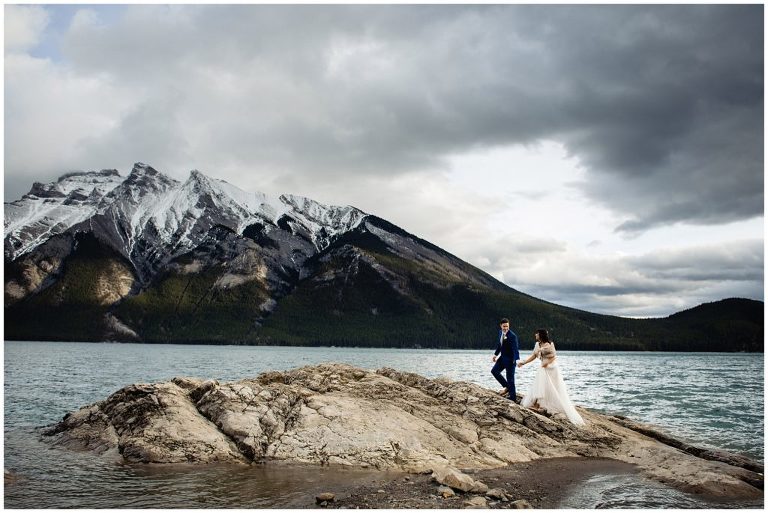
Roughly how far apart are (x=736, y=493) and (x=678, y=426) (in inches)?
613

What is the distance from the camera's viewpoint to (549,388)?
22.1 metres

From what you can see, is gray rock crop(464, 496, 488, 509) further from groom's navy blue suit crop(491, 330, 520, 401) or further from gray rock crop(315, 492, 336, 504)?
groom's navy blue suit crop(491, 330, 520, 401)

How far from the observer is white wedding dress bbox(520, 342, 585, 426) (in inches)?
852

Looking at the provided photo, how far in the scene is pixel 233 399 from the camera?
800 inches

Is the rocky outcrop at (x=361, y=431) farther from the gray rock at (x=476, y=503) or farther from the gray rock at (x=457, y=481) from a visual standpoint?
the gray rock at (x=476, y=503)

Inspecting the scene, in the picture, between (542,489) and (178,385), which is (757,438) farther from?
(178,385)

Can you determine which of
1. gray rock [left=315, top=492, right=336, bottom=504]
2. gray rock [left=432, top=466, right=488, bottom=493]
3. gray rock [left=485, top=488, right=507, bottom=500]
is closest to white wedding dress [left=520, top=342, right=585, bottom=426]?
gray rock [left=432, top=466, right=488, bottom=493]

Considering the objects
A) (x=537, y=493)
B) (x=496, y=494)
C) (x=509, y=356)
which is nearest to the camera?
(x=496, y=494)

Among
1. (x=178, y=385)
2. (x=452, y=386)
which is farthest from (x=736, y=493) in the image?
(x=178, y=385)

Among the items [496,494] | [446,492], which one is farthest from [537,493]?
[446,492]

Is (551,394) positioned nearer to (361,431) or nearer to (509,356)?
A: (509,356)

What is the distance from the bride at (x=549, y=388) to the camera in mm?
21672

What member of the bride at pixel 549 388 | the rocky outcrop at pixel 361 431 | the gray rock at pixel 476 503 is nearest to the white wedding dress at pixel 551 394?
the bride at pixel 549 388

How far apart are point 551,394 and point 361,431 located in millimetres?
8206
